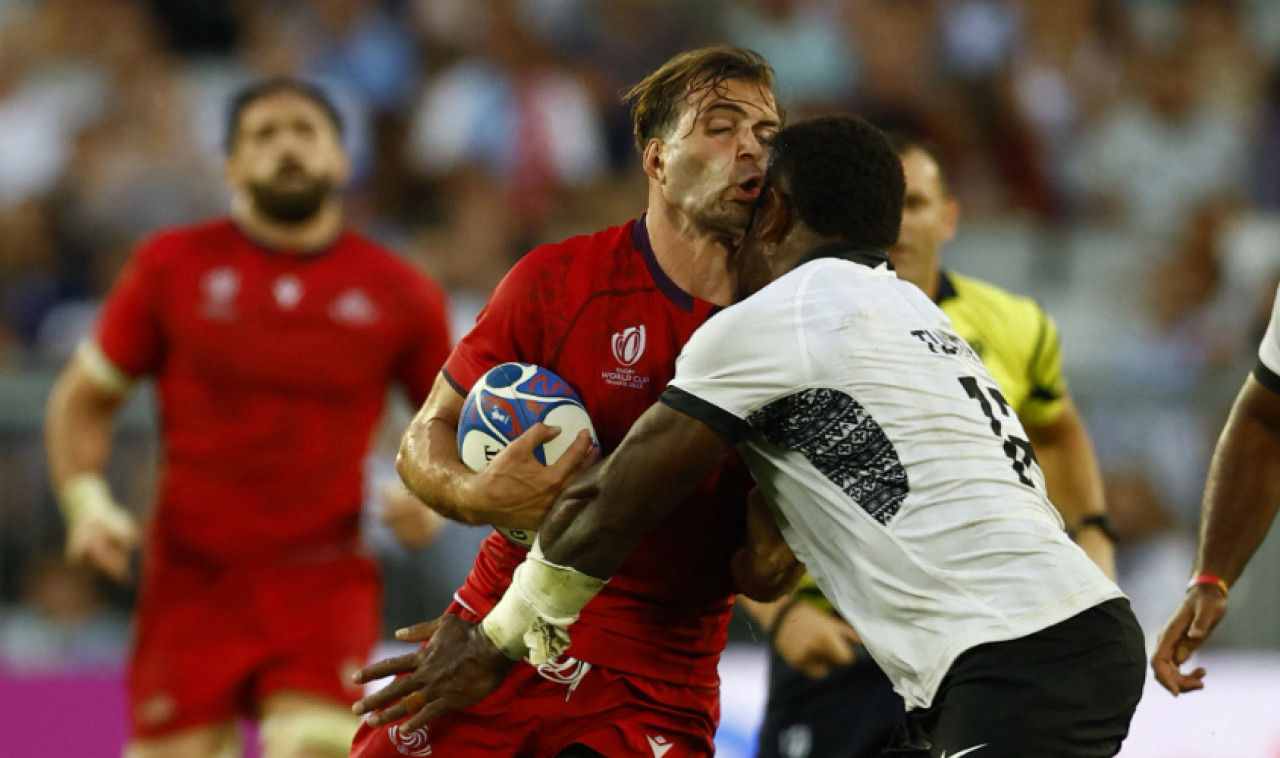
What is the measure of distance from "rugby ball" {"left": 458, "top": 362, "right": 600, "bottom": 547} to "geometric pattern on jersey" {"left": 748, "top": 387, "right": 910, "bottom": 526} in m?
0.50

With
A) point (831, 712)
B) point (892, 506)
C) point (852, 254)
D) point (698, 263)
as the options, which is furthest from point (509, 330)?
point (831, 712)

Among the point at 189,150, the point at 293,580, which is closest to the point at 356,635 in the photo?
the point at 293,580

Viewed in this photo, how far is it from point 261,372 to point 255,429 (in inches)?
7.9

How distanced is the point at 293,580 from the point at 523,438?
2.51 metres

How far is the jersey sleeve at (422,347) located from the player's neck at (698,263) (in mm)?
2310

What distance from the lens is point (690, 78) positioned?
389 cm

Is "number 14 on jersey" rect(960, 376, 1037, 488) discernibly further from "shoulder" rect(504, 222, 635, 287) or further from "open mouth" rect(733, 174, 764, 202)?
"shoulder" rect(504, 222, 635, 287)

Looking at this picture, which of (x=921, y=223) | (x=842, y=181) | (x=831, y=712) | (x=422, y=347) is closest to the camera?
(x=842, y=181)

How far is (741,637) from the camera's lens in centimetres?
745

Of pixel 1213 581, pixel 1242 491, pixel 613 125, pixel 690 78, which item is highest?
pixel 690 78

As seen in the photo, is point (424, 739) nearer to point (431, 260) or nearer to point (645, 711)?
point (645, 711)

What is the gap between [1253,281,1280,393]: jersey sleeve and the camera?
4121mm

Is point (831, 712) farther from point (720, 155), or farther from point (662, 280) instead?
point (720, 155)

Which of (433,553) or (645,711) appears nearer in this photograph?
(645,711)
